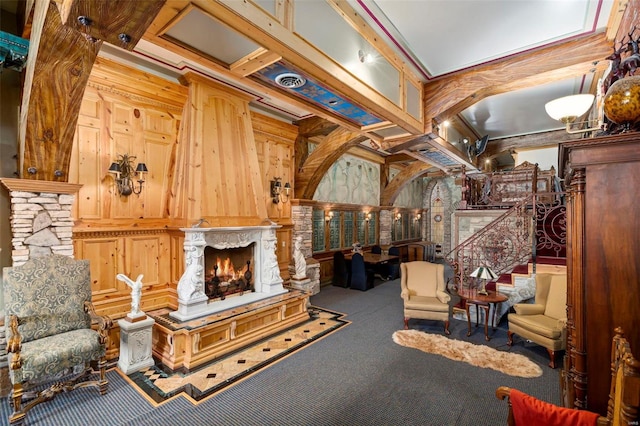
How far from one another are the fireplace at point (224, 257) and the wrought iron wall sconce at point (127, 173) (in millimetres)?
935

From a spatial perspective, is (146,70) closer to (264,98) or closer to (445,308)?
(264,98)

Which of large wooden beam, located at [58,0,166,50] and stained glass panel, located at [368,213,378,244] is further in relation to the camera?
stained glass panel, located at [368,213,378,244]

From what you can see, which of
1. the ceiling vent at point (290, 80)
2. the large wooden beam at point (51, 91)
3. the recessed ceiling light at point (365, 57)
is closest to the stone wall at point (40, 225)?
the large wooden beam at point (51, 91)

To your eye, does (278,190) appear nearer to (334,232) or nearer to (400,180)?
(334,232)

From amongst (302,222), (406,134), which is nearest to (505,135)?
(406,134)

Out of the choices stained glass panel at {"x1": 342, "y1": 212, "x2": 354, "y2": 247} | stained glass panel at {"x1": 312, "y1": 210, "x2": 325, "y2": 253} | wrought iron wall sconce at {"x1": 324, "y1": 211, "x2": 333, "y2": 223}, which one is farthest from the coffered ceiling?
stained glass panel at {"x1": 342, "y1": 212, "x2": 354, "y2": 247}

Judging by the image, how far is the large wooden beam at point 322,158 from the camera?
596 centimetres

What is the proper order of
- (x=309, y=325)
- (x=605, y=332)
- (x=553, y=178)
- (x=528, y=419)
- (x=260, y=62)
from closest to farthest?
(x=605, y=332), (x=528, y=419), (x=260, y=62), (x=309, y=325), (x=553, y=178)

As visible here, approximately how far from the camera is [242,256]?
533cm

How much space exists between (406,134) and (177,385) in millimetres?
4298

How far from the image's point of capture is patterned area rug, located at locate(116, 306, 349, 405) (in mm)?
3303

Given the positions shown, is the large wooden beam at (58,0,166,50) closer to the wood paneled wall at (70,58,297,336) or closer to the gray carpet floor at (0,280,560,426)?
the wood paneled wall at (70,58,297,336)

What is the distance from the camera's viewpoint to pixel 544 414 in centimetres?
165

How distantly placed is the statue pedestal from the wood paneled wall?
1.56 feet
